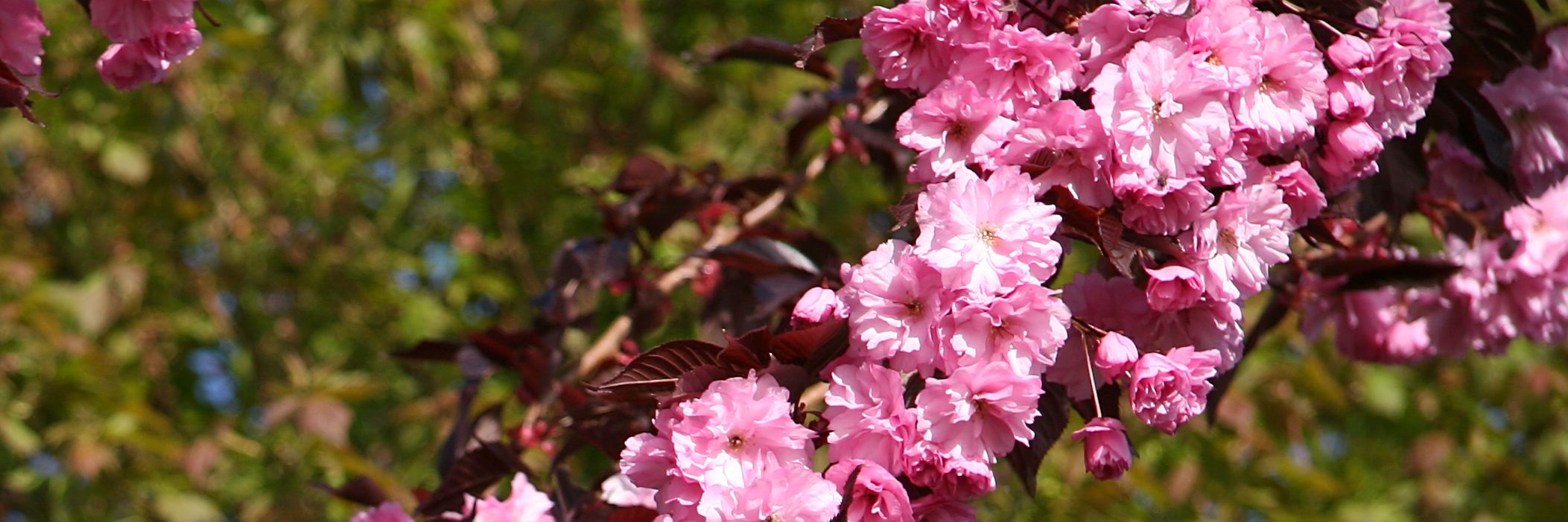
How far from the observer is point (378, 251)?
11.6 ft

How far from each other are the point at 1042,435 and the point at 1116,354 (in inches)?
5.0

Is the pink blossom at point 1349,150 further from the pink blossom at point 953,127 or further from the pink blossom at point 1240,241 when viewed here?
the pink blossom at point 953,127

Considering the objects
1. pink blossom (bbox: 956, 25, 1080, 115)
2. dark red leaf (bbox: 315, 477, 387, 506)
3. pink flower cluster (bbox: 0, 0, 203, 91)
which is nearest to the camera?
pink blossom (bbox: 956, 25, 1080, 115)

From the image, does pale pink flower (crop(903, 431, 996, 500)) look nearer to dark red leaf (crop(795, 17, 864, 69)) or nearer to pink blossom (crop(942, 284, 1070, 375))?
pink blossom (crop(942, 284, 1070, 375))

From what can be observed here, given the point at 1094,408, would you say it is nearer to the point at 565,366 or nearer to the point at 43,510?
the point at 565,366

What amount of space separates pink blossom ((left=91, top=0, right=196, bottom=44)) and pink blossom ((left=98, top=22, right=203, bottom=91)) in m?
0.03

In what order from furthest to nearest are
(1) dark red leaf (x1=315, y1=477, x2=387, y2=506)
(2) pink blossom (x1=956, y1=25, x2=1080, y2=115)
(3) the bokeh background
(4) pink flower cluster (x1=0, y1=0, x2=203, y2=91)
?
1. (3) the bokeh background
2. (1) dark red leaf (x1=315, y1=477, x2=387, y2=506)
3. (4) pink flower cluster (x1=0, y1=0, x2=203, y2=91)
4. (2) pink blossom (x1=956, y1=25, x2=1080, y2=115)

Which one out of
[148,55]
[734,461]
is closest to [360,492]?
[148,55]

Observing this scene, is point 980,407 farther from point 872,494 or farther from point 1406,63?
point 1406,63

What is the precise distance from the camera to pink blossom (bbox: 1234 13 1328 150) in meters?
1.05

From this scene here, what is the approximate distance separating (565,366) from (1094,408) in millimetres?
885

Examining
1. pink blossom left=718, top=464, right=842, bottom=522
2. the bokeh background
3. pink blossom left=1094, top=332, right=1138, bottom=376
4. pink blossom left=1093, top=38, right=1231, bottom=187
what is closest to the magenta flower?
pink blossom left=1094, top=332, right=1138, bottom=376

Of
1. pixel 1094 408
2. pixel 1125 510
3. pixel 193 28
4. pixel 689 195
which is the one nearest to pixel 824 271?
pixel 689 195

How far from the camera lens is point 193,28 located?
4.11 feet
